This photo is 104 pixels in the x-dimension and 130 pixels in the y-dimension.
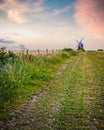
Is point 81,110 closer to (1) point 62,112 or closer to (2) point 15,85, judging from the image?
(1) point 62,112

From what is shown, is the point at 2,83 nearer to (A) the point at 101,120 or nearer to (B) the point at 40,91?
(B) the point at 40,91

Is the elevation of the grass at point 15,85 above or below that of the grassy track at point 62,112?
above

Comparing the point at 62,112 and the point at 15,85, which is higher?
the point at 15,85

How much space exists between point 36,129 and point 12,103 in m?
2.94

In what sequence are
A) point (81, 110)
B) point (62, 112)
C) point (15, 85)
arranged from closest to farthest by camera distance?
point (62, 112) → point (81, 110) → point (15, 85)

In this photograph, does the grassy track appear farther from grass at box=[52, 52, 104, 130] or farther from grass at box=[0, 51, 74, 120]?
grass at box=[0, 51, 74, 120]

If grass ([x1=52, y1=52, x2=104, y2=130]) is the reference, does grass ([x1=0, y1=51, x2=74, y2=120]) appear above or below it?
above

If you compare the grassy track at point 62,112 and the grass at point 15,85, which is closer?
the grassy track at point 62,112

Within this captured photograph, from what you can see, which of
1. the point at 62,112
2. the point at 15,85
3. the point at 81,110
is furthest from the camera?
the point at 15,85

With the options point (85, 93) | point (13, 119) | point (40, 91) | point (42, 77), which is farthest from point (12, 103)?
point (42, 77)

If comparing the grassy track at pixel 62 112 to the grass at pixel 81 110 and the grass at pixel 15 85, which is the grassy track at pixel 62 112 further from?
the grass at pixel 15 85

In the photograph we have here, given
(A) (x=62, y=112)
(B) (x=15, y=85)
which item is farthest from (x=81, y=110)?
(B) (x=15, y=85)

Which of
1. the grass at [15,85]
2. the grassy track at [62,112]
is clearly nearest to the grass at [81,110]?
the grassy track at [62,112]

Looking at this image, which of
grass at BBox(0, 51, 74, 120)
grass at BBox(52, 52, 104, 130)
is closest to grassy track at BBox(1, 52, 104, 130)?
grass at BBox(52, 52, 104, 130)
